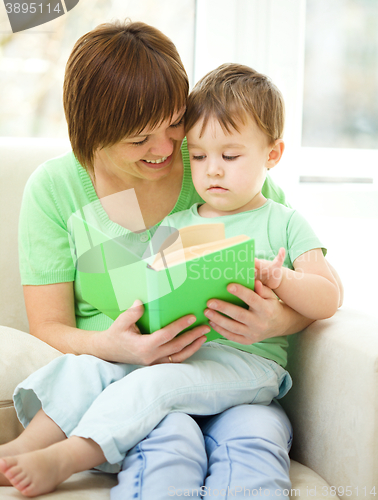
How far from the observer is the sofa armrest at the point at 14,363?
35.0 inches

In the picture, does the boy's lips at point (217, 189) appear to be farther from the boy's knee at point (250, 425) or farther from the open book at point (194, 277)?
the boy's knee at point (250, 425)

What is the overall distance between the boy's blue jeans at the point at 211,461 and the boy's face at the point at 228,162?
1.47 ft

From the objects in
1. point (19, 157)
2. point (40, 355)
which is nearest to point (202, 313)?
point (40, 355)

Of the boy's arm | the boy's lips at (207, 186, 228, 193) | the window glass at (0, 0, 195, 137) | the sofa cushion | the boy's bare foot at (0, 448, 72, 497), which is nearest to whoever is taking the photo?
the boy's bare foot at (0, 448, 72, 497)

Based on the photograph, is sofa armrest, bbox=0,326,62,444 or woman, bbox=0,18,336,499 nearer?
woman, bbox=0,18,336,499

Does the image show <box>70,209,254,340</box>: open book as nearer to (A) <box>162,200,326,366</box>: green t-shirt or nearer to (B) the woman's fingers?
(B) the woman's fingers

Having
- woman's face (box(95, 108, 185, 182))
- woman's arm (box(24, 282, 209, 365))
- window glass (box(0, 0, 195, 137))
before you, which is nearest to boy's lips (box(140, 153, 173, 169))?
woman's face (box(95, 108, 185, 182))

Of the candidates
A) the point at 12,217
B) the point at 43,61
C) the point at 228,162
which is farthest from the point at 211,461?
the point at 43,61

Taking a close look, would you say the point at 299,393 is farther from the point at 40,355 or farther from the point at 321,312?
the point at 40,355

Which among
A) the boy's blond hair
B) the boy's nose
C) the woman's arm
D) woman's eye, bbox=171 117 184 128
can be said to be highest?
the boy's blond hair

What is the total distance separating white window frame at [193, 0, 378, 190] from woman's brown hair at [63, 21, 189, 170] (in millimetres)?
977

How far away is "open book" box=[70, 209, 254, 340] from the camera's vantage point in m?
0.76

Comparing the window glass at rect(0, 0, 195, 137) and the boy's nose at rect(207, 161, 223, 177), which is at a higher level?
the window glass at rect(0, 0, 195, 137)

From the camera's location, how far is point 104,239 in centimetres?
82
